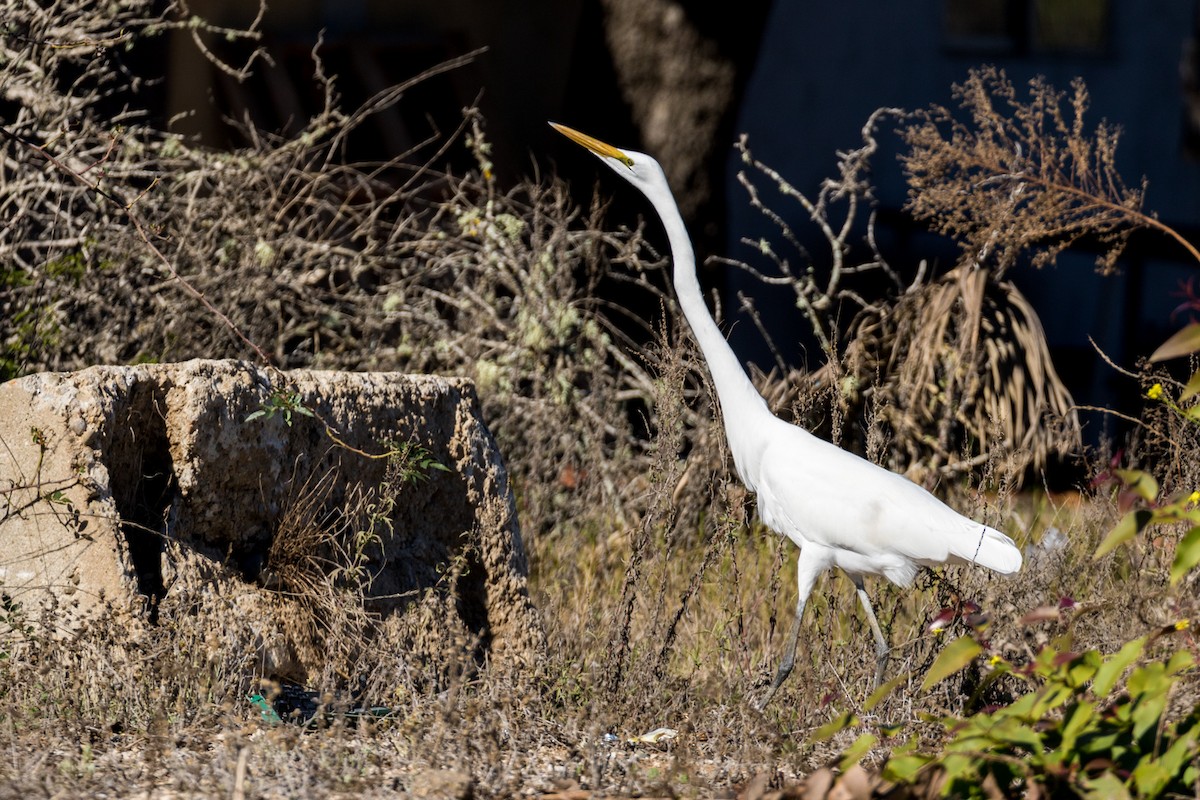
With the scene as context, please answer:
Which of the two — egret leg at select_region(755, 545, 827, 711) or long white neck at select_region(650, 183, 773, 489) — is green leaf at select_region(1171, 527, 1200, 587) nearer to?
egret leg at select_region(755, 545, 827, 711)

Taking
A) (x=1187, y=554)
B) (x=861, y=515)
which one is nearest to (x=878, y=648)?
(x=861, y=515)

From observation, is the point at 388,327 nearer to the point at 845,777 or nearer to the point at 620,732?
the point at 620,732

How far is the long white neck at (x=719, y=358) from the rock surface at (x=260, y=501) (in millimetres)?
723

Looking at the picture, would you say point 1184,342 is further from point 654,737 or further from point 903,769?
point 654,737

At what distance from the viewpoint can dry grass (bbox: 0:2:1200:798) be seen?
3.18 meters

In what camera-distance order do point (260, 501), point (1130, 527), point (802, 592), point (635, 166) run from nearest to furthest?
point (1130, 527) → point (260, 501) → point (802, 592) → point (635, 166)

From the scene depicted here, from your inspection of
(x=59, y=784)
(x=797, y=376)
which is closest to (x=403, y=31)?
(x=797, y=376)

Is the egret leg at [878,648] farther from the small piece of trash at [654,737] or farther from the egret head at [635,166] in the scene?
the egret head at [635,166]

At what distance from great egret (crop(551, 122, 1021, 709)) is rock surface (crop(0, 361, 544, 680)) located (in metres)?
0.75

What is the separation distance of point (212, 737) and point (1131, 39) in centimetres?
930

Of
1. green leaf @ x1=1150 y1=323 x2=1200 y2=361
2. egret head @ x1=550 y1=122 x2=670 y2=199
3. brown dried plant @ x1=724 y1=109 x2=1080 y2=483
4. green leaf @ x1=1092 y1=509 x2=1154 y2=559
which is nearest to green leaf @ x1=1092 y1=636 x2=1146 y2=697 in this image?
green leaf @ x1=1092 y1=509 x2=1154 y2=559

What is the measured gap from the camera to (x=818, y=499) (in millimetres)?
3936

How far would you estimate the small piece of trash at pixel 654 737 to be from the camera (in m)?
3.63

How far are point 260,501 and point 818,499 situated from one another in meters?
1.57
